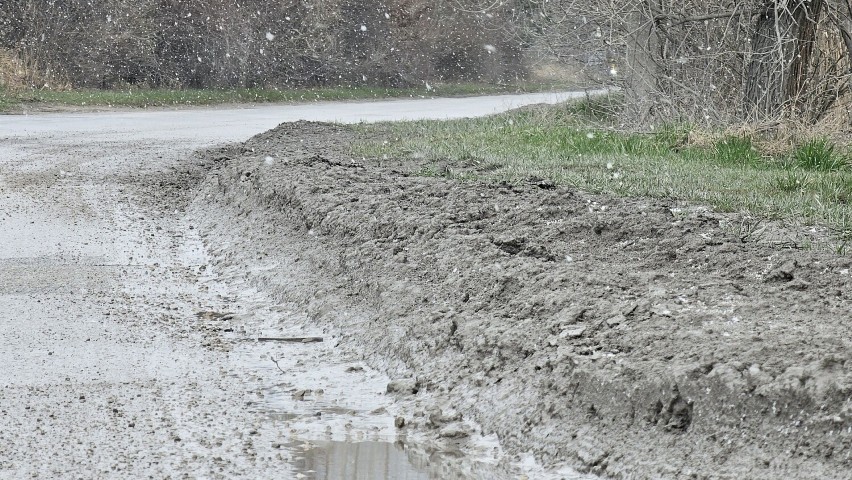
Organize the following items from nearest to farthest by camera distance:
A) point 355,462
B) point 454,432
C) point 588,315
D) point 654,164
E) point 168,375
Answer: point 355,462
point 454,432
point 588,315
point 168,375
point 654,164

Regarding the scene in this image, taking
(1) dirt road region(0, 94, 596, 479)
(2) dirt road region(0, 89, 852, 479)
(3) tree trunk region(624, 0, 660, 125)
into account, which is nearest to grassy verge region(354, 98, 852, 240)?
(2) dirt road region(0, 89, 852, 479)

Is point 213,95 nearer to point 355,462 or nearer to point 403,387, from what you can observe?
point 403,387

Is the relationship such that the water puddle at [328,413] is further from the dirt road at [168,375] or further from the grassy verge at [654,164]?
the grassy verge at [654,164]

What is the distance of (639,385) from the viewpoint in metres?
4.30

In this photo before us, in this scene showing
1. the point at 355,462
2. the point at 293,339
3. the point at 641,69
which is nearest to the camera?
the point at 355,462

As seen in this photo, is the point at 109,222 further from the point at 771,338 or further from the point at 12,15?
the point at 12,15

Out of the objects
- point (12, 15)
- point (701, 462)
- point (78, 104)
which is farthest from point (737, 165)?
point (12, 15)

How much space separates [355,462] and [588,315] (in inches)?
56.5

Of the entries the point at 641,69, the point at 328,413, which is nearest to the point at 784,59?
the point at 641,69

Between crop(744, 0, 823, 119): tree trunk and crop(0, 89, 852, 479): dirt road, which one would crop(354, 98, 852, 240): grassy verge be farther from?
crop(744, 0, 823, 119): tree trunk

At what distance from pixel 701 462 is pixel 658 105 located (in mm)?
12227

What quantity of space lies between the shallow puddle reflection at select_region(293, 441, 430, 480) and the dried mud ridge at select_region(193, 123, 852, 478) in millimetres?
370

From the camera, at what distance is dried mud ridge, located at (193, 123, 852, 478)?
3914 millimetres

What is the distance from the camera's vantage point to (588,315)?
17.0ft
